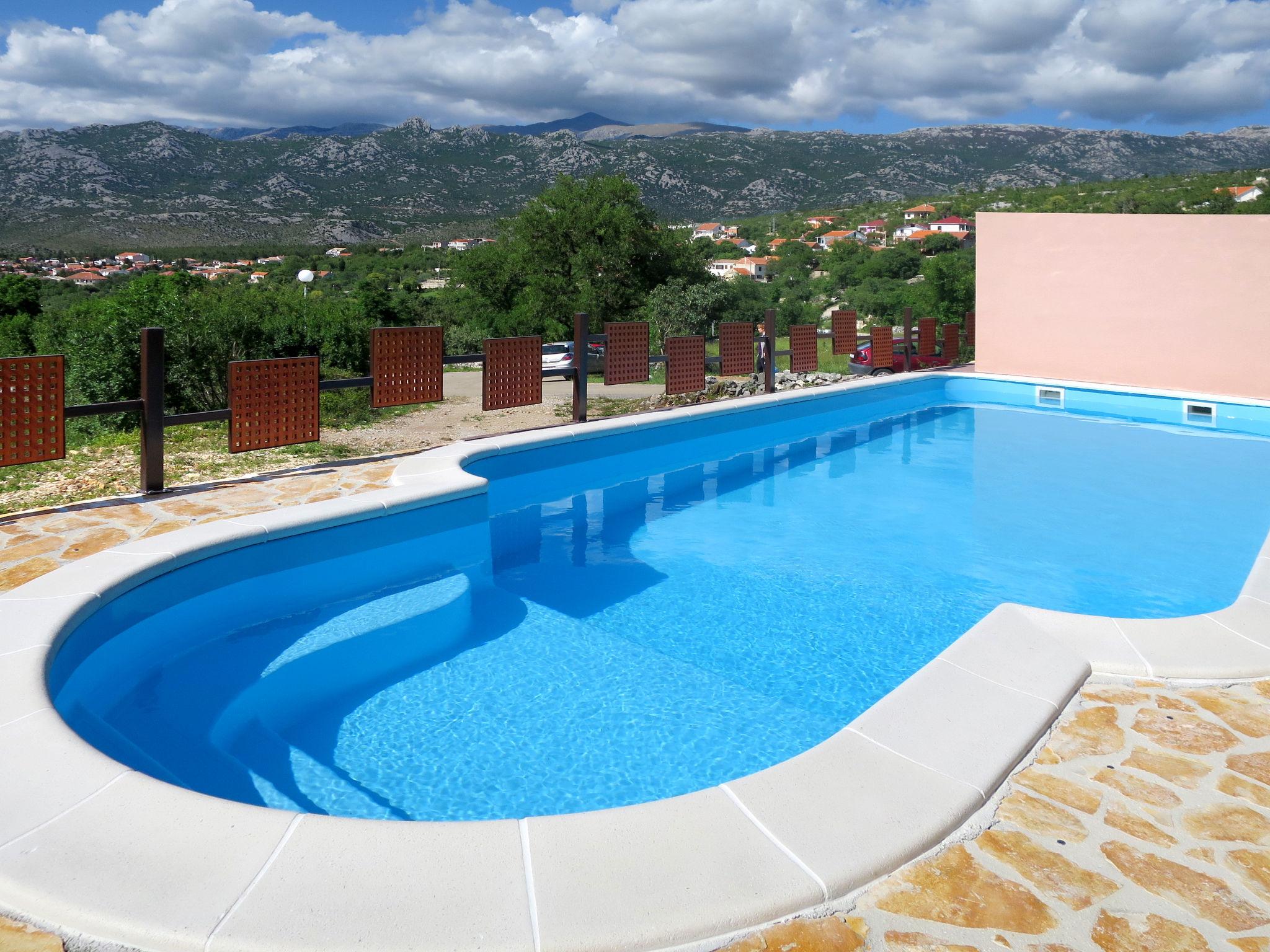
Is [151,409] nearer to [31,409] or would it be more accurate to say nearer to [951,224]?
[31,409]

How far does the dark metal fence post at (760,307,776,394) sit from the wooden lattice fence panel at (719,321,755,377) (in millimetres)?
176

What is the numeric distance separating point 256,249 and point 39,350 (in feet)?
150

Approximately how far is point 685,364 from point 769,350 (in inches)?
54.5

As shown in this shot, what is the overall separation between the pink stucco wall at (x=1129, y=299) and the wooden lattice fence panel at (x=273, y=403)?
10.5 metres

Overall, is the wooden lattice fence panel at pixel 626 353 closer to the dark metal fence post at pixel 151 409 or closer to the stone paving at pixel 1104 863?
the dark metal fence post at pixel 151 409

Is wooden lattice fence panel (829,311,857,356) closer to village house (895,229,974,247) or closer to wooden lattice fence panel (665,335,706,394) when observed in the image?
wooden lattice fence panel (665,335,706,394)

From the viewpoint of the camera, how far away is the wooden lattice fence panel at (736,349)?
11.1 m

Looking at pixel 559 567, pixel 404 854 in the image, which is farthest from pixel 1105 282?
pixel 404 854

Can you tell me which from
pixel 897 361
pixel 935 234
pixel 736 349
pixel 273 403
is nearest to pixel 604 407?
pixel 736 349

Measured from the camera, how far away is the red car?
46.1 ft

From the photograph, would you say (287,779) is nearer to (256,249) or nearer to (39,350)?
(39,350)

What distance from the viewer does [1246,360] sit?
38.7ft

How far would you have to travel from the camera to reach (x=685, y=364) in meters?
10.6

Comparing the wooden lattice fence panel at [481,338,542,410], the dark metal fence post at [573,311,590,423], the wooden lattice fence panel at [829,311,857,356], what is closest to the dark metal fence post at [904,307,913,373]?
the wooden lattice fence panel at [829,311,857,356]
